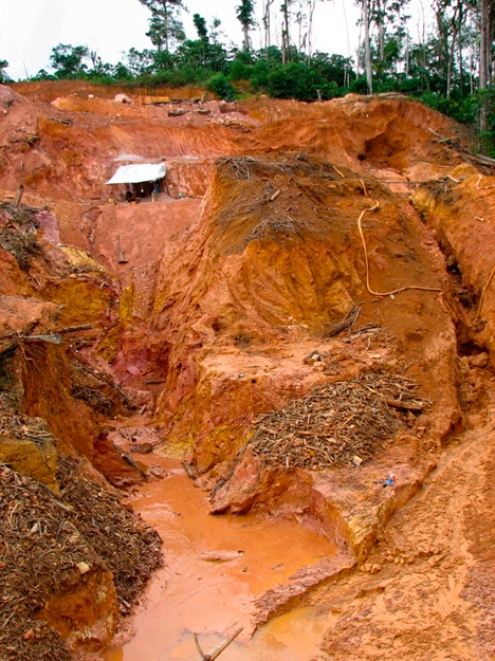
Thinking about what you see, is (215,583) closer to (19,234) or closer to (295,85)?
(19,234)

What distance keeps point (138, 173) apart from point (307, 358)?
1295 centimetres

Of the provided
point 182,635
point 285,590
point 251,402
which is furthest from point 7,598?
point 251,402

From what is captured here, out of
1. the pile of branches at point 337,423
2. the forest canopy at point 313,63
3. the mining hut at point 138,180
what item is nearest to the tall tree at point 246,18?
the forest canopy at point 313,63

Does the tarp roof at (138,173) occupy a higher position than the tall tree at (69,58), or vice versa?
the tall tree at (69,58)

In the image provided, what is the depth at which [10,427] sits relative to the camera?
586cm

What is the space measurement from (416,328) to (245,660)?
20.0 ft

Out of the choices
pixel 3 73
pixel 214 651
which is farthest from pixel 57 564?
pixel 3 73

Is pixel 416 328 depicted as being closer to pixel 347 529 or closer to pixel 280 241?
pixel 280 241

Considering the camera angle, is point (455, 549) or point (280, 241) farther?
point (280, 241)

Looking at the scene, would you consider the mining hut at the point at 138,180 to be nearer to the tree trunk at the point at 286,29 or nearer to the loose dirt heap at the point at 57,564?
the loose dirt heap at the point at 57,564

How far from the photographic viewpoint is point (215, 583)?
20.2 ft

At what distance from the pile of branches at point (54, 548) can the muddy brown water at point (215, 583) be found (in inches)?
12.8

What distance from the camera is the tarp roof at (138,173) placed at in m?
19.8

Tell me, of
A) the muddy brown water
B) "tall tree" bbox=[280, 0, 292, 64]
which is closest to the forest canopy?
"tall tree" bbox=[280, 0, 292, 64]
